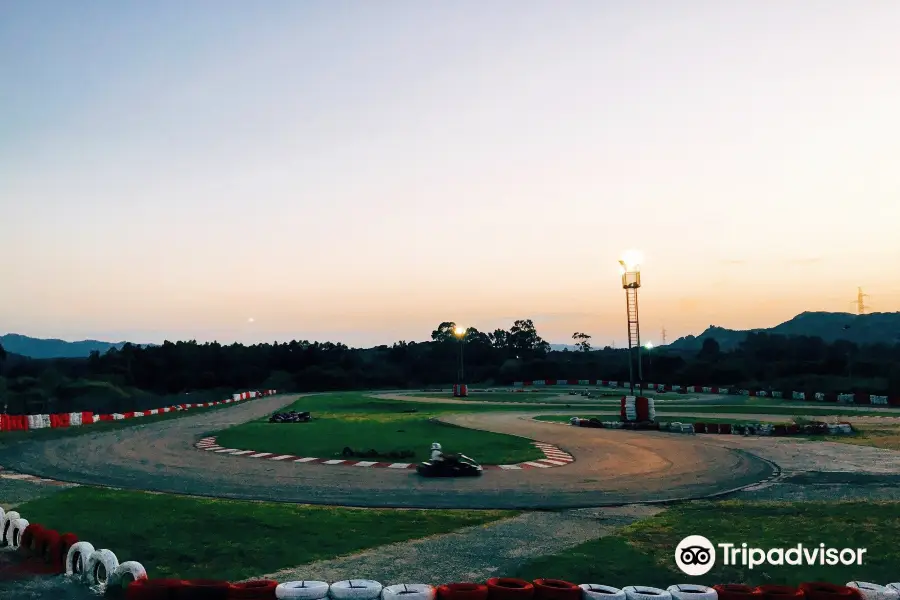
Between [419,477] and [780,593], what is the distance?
1522cm

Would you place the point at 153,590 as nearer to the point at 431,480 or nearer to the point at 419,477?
the point at 431,480

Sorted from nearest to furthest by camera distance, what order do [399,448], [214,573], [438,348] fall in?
[214,573] → [399,448] → [438,348]

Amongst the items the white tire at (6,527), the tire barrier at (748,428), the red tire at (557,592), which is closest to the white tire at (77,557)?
the white tire at (6,527)

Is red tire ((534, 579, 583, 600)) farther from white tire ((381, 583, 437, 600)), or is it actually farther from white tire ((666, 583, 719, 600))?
white tire ((381, 583, 437, 600))

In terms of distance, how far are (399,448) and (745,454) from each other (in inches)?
616

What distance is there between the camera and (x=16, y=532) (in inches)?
559

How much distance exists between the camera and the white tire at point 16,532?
14.1 meters

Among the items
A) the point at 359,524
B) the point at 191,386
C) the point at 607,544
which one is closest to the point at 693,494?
the point at 607,544

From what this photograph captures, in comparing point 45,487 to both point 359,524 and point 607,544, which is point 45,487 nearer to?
point 359,524

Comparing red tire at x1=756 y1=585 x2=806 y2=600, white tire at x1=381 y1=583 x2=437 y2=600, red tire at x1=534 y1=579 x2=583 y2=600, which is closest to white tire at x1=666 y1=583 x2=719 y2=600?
red tire at x1=756 y1=585 x2=806 y2=600

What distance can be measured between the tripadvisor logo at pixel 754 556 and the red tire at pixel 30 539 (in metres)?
12.6

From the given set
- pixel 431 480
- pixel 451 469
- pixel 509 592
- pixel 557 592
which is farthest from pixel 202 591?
pixel 451 469

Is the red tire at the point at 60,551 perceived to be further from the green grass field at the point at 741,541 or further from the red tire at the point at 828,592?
the red tire at the point at 828,592

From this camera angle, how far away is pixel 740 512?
1739cm
